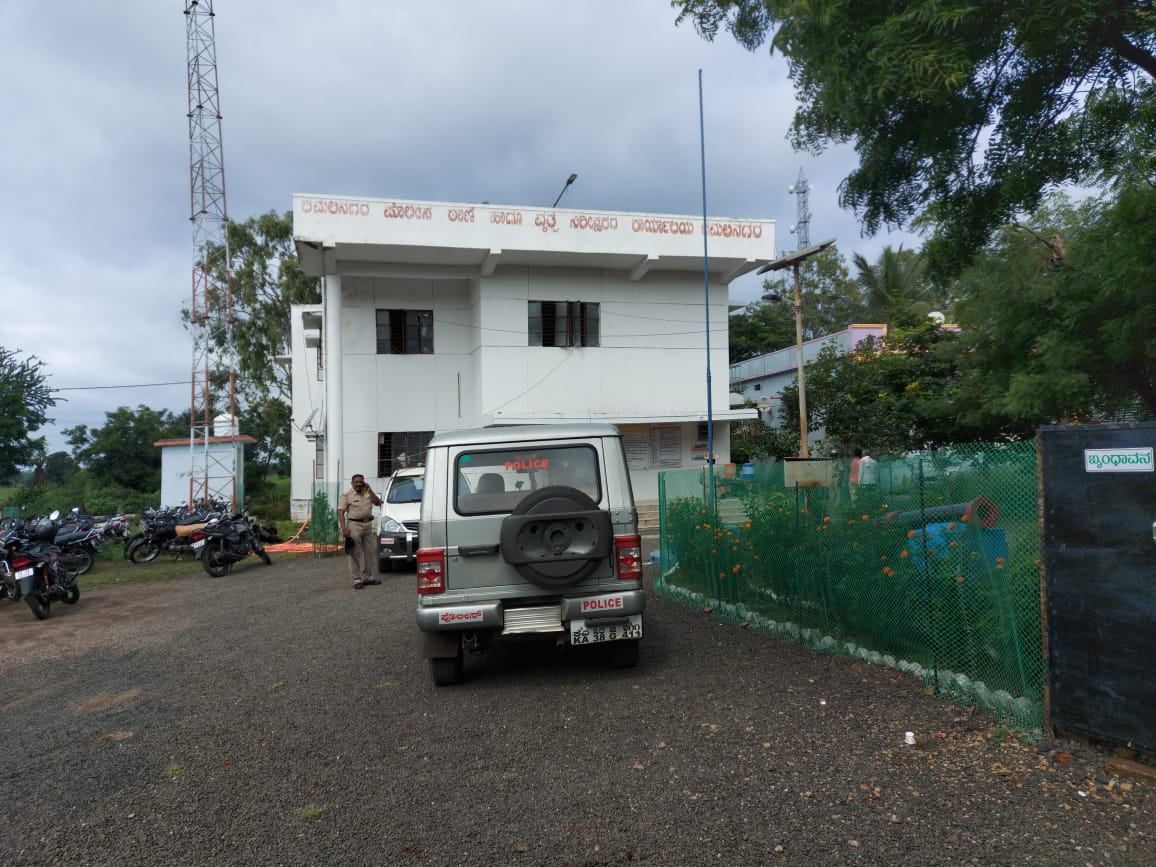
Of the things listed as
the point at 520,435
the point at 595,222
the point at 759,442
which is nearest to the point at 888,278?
the point at 759,442

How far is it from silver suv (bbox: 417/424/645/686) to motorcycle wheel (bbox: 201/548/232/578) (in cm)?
970

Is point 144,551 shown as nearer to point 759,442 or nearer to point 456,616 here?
point 456,616

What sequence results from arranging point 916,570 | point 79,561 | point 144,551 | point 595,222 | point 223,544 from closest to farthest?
1. point 916,570
2. point 223,544
3. point 79,561
4. point 144,551
5. point 595,222

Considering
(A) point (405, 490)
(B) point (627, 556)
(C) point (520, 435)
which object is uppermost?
(C) point (520, 435)

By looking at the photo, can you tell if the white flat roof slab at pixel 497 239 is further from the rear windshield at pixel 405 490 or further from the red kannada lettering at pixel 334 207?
the rear windshield at pixel 405 490

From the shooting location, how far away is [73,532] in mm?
15531

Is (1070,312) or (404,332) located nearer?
(1070,312)

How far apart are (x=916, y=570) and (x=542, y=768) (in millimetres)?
2853

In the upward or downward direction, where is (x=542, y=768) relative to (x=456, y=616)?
downward

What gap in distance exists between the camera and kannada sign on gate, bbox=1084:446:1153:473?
3883 millimetres

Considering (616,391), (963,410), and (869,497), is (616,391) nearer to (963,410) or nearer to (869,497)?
(963,410)

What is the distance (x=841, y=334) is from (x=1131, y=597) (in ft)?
87.6

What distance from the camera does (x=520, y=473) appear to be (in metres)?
6.49

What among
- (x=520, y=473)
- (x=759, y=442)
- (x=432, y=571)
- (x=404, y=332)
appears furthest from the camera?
(x=759, y=442)
